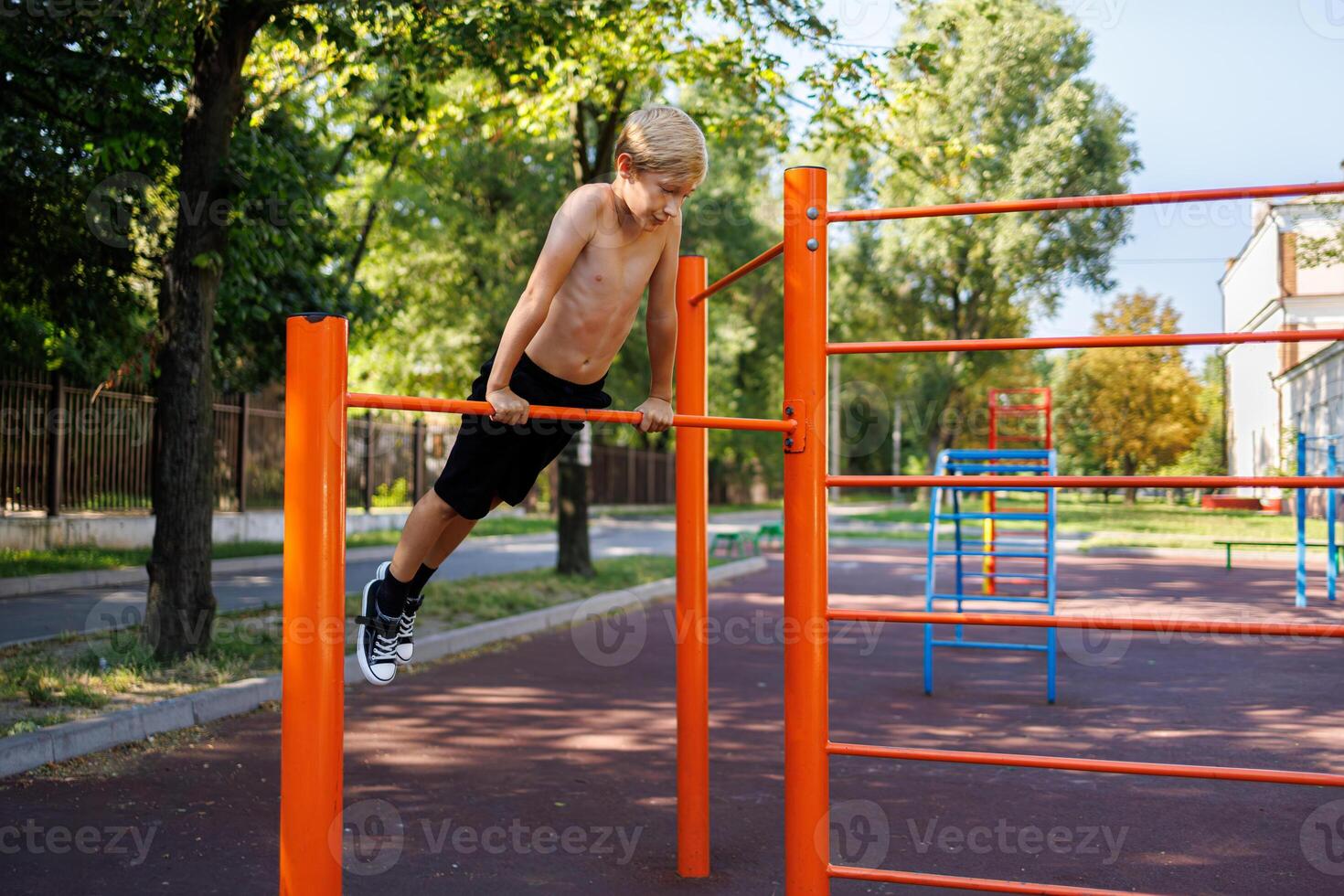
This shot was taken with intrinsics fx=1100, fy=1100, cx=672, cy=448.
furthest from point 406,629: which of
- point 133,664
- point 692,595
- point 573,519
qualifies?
point 573,519

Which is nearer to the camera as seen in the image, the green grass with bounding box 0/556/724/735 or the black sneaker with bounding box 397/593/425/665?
the black sneaker with bounding box 397/593/425/665

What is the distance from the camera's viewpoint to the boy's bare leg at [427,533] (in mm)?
2850

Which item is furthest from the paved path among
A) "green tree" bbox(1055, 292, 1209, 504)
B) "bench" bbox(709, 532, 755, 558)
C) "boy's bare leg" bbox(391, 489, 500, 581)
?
"green tree" bbox(1055, 292, 1209, 504)

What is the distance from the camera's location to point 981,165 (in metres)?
22.9

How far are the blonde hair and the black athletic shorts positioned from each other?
1.94 feet

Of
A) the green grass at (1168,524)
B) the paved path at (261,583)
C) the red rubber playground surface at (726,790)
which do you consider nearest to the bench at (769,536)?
the paved path at (261,583)

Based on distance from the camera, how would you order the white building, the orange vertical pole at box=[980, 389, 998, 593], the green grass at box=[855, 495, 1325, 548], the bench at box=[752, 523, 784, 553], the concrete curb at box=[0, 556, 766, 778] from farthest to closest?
the bench at box=[752, 523, 784, 553] → the green grass at box=[855, 495, 1325, 548] → the orange vertical pole at box=[980, 389, 998, 593] → the concrete curb at box=[0, 556, 766, 778] → the white building

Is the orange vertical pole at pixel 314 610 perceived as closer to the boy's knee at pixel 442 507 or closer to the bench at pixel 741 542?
the boy's knee at pixel 442 507

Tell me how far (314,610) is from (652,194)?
1210 mm

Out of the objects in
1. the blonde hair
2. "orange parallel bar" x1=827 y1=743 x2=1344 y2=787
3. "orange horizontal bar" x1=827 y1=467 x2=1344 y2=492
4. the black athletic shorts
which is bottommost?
"orange parallel bar" x1=827 y1=743 x2=1344 y2=787

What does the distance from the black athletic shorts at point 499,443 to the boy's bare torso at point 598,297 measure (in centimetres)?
5

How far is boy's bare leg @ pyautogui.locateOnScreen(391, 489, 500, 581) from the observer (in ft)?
9.35

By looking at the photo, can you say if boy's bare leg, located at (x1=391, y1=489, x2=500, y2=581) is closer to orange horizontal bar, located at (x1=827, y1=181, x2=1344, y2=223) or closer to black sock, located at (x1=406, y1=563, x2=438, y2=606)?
black sock, located at (x1=406, y1=563, x2=438, y2=606)

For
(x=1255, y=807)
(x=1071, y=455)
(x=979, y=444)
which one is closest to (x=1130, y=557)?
(x=1071, y=455)
